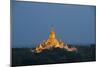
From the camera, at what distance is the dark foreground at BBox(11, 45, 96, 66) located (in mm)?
3121

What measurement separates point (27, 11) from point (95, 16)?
3.85ft

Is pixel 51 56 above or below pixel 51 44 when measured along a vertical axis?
below

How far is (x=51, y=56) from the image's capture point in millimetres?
3283

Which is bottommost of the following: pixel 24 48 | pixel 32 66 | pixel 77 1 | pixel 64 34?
pixel 32 66

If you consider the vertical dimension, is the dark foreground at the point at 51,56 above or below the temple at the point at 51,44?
below

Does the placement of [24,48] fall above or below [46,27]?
below

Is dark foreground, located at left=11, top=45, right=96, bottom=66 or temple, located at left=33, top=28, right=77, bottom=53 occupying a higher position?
temple, located at left=33, top=28, right=77, bottom=53

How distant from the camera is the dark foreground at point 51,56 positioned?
10.2 feet

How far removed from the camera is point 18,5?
312 centimetres
